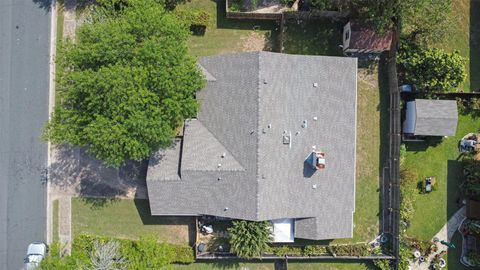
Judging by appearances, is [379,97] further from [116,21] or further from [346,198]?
[116,21]

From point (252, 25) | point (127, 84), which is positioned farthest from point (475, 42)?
point (127, 84)

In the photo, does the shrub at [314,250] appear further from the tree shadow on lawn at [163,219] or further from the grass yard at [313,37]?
the grass yard at [313,37]

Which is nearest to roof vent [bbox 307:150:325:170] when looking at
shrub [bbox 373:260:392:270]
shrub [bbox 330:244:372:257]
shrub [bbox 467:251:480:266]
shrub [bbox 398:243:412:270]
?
shrub [bbox 330:244:372:257]

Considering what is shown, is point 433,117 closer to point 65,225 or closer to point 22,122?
point 65,225

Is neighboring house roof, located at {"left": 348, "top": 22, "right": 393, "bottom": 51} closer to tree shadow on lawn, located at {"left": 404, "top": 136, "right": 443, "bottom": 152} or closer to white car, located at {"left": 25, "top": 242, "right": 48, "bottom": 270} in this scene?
tree shadow on lawn, located at {"left": 404, "top": 136, "right": 443, "bottom": 152}

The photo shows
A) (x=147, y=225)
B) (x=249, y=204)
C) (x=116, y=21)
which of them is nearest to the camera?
(x=116, y=21)

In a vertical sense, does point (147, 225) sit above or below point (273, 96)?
below

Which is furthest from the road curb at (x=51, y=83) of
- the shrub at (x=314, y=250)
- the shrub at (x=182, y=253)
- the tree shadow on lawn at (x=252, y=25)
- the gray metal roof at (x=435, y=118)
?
the gray metal roof at (x=435, y=118)

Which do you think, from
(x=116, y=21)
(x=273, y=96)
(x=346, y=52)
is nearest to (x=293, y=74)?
(x=273, y=96)
